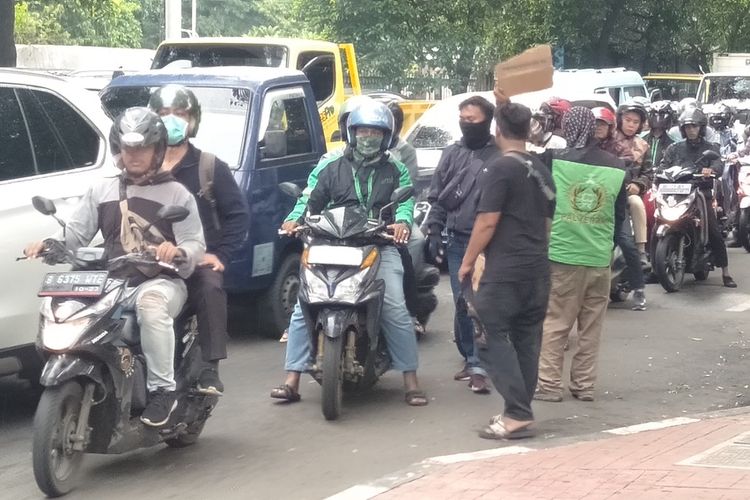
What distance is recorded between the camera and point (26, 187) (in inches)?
275

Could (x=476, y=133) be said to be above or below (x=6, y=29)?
below

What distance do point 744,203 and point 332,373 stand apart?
29.5 ft

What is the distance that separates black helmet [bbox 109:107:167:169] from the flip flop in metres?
2.43

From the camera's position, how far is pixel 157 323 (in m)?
5.85

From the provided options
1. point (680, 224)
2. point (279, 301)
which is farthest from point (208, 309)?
point (680, 224)

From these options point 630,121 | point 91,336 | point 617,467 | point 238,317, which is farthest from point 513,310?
point 630,121

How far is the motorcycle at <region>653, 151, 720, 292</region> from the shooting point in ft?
39.6

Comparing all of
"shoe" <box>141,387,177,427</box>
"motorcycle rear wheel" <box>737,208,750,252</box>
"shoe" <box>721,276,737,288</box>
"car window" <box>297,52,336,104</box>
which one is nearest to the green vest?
"shoe" <box>141,387,177,427</box>

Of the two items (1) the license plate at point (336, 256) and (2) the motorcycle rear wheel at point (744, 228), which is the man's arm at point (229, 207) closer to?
(1) the license plate at point (336, 256)

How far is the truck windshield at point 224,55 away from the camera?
15781 mm

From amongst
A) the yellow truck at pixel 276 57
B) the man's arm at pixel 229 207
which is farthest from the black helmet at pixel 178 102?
the yellow truck at pixel 276 57

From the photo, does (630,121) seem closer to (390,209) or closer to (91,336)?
(390,209)

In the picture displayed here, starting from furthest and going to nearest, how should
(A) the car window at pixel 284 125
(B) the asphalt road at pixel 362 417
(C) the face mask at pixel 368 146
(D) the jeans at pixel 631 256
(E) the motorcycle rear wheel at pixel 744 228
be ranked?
(E) the motorcycle rear wheel at pixel 744 228 → (D) the jeans at pixel 631 256 → (A) the car window at pixel 284 125 → (C) the face mask at pixel 368 146 → (B) the asphalt road at pixel 362 417

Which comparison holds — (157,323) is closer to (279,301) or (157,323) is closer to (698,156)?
(279,301)
